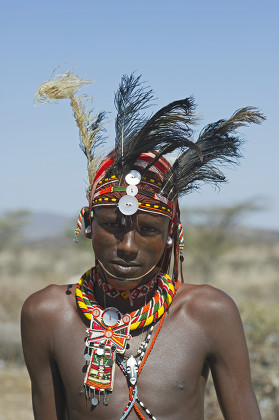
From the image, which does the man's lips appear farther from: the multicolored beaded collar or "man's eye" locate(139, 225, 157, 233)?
the multicolored beaded collar

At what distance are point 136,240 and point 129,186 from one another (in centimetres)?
22

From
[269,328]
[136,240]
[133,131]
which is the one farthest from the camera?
[269,328]

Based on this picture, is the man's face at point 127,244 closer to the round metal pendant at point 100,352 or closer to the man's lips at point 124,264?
the man's lips at point 124,264

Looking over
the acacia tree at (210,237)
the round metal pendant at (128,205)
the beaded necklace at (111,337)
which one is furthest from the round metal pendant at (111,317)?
the acacia tree at (210,237)

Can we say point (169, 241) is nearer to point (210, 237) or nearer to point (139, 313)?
point (139, 313)

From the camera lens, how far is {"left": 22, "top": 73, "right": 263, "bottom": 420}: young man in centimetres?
252

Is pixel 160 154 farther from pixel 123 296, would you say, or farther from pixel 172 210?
pixel 123 296

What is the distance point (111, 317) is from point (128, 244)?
0.38 m

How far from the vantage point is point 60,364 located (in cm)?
263

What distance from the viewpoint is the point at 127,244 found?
2451mm

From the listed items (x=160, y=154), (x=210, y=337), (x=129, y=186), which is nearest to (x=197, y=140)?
(x=160, y=154)

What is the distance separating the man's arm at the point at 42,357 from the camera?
8.77 feet

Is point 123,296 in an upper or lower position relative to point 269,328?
upper

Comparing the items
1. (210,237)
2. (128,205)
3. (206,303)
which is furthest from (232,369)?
(210,237)
